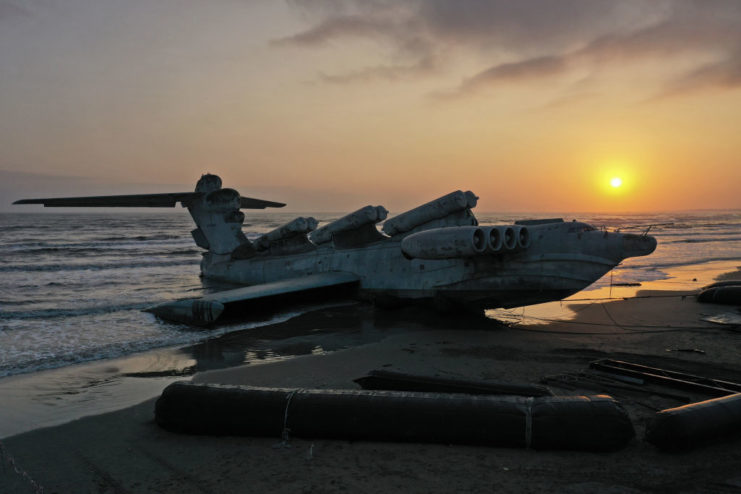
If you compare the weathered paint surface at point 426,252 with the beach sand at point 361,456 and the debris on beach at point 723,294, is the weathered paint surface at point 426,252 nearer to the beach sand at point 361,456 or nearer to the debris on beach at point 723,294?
the beach sand at point 361,456

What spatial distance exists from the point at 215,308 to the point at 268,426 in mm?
8413

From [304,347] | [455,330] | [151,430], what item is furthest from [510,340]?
[151,430]

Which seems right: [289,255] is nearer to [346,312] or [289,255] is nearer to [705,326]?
[346,312]

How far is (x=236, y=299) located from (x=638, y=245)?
10407 millimetres

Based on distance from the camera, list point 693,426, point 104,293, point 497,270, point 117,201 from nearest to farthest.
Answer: point 693,426 < point 497,270 < point 117,201 < point 104,293

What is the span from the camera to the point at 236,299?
1462 centimetres

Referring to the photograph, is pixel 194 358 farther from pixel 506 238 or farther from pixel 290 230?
pixel 290 230

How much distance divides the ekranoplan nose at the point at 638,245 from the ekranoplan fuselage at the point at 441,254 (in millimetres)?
20

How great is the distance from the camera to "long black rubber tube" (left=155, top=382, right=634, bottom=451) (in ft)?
18.3

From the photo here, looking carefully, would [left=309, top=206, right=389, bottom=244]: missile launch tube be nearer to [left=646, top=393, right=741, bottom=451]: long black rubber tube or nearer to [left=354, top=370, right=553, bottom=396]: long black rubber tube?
[left=354, top=370, right=553, bottom=396]: long black rubber tube

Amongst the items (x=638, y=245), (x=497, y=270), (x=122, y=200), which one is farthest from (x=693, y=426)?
(x=122, y=200)

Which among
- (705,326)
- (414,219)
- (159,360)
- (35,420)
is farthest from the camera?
(414,219)

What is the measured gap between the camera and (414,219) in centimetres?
1558

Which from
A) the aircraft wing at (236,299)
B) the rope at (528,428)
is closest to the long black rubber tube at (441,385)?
the rope at (528,428)
